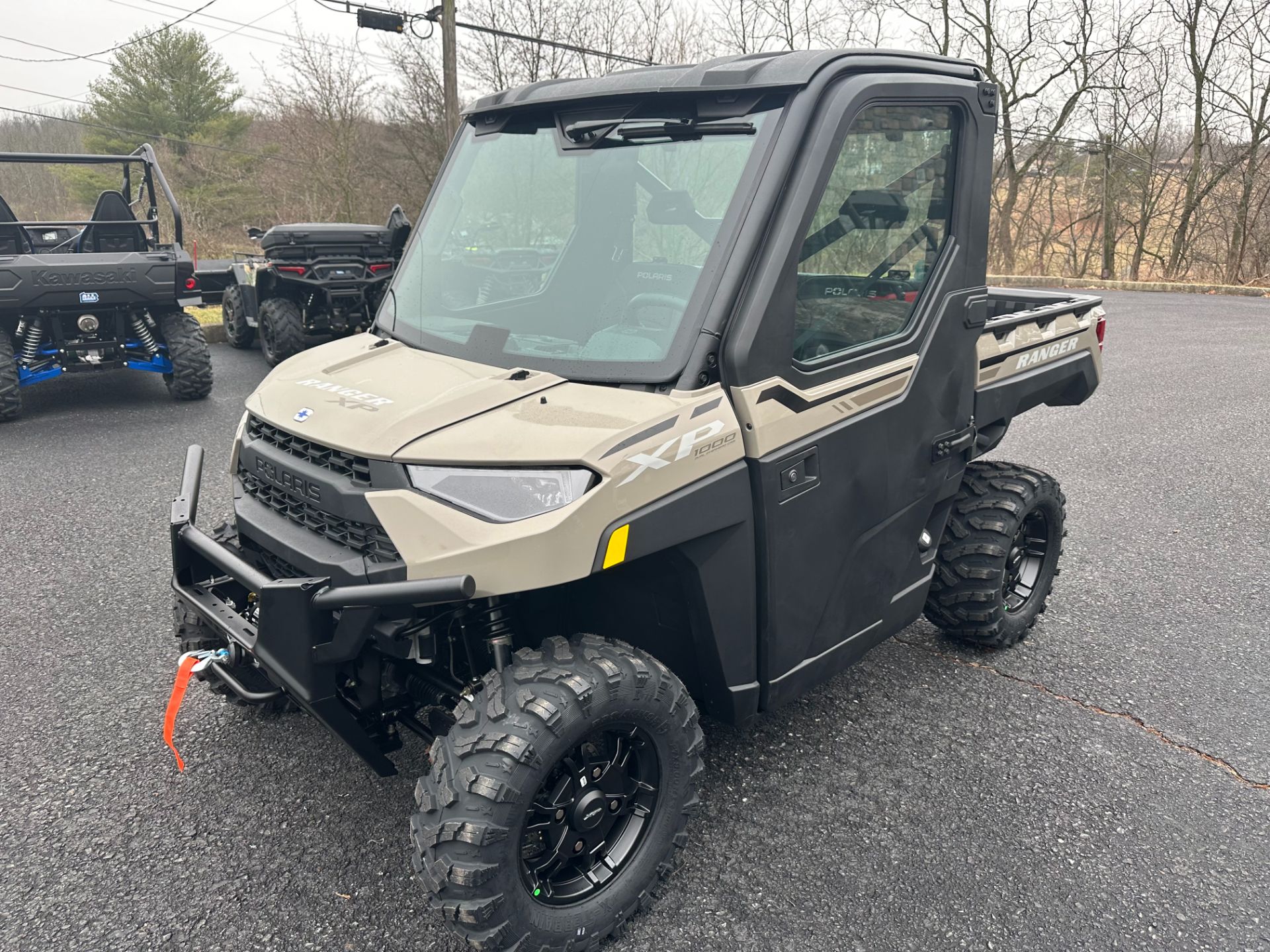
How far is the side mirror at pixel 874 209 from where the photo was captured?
2.59 metres

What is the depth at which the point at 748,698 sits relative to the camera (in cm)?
257

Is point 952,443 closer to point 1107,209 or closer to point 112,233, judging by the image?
point 112,233

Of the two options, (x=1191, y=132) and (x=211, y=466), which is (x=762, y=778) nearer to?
(x=211, y=466)

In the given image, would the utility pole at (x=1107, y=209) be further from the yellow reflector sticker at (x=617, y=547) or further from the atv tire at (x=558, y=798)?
the yellow reflector sticker at (x=617, y=547)

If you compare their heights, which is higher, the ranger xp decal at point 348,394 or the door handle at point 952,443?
the ranger xp decal at point 348,394

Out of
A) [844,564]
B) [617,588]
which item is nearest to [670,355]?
[617,588]

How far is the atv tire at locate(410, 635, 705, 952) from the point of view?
2.05 meters

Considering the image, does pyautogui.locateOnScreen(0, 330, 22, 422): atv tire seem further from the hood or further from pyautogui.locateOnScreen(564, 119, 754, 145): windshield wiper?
pyautogui.locateOnScreen(564, 119, 754, 145): windshield wiper

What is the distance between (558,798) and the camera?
223 centimetres

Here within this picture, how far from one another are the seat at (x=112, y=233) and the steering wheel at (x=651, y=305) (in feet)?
26.3

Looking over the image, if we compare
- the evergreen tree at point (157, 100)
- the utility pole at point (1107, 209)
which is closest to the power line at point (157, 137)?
the evergreen tree at point (157, 100)

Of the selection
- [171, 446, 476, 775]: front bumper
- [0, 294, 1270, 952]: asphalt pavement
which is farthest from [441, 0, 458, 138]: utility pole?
[171, 446, 476, 775]: front bumper

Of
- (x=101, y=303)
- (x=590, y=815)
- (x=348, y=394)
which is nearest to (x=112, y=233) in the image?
(x=101, y=303)

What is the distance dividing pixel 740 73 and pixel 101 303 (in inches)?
283
